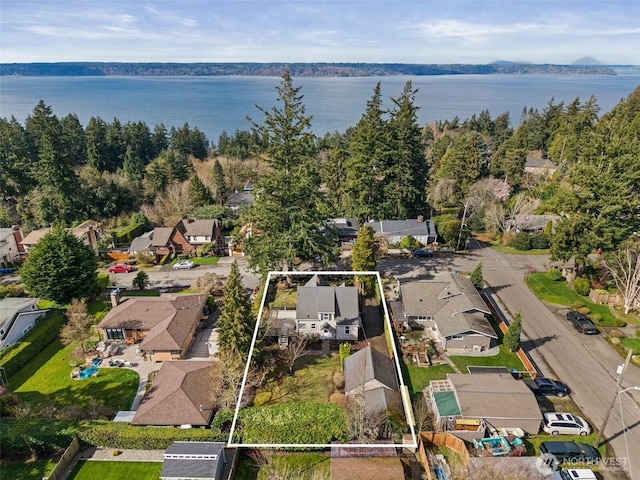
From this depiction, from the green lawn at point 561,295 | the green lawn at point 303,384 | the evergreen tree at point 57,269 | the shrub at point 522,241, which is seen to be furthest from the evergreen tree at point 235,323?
the shrub at point 522,241

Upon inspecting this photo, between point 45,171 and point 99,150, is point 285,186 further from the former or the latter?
point 99,150

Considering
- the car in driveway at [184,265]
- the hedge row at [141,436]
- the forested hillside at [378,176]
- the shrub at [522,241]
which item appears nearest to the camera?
the hedge row at [141,436]

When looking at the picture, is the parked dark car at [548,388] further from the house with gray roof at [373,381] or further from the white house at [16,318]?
the white house at [16,318]

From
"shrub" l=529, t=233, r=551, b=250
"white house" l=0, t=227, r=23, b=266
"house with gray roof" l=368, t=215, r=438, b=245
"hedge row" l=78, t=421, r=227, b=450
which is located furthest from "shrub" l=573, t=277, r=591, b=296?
"white house" l=0, t=227, r=23, b=266

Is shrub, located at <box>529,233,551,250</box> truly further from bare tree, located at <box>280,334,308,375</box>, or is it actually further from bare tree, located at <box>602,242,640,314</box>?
bare tree, located at <box>280,334,308,375</box>

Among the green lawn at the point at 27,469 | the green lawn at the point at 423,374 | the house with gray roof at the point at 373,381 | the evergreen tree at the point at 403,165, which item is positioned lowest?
the green lawn at the point at 27,469

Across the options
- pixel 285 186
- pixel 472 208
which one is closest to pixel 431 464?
pixel 285 186

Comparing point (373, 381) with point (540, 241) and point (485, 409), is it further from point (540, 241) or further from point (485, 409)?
point (540, 241)
